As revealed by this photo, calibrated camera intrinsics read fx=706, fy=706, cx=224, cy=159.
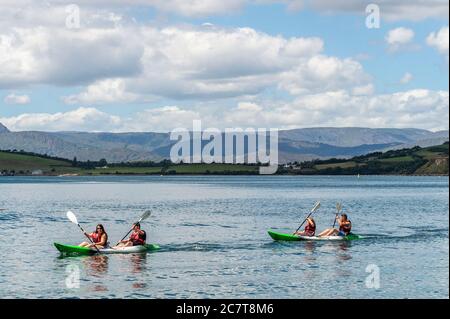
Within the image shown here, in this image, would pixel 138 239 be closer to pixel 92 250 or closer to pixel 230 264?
pixel 92 250

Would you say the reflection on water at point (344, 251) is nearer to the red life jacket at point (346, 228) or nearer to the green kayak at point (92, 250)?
the red life jacket at point (346, 228)

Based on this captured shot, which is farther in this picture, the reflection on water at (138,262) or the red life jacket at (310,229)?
the red life jacket at (310,229)

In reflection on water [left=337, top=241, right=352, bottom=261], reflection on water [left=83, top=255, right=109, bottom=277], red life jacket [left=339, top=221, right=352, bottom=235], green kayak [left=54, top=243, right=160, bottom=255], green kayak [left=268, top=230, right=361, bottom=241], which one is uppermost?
red life jacket [left=339, top=221, right=352, bottom=235]

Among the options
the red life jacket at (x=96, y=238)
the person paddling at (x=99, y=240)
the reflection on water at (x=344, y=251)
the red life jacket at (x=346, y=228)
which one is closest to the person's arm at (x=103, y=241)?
the person paddling at (x=99, y=240)

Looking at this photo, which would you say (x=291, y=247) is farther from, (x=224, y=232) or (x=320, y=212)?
(x=320, y=212)

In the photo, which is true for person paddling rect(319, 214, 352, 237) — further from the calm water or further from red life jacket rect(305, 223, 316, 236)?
the calm water

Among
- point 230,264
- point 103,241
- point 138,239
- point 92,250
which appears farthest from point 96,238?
point 230,264

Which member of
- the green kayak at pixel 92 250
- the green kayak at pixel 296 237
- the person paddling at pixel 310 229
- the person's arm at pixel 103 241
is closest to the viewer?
the green kayak at pixel 92 250

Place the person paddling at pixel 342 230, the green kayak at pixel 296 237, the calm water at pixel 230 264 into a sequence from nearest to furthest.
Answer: the calm water at pixel 230 264 < the green kayak at pixel 296 237 < the person paddling at pixel 342 230

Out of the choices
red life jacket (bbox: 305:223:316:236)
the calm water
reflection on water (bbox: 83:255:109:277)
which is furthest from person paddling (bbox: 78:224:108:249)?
red life jacket (bbox: 305:223:316:236)

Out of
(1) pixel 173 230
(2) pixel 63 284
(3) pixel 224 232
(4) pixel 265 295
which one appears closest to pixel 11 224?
(1) pixel 173 230

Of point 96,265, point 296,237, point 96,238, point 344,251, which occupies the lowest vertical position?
point 96,265

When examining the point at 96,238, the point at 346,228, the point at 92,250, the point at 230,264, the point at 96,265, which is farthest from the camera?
the point at 346,228

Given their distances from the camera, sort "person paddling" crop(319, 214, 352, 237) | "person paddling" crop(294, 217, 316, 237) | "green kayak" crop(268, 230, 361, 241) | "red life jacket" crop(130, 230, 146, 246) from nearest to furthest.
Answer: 1. "red life jacket" crop(130, 230, 146, 246)
2. "green kayak" crop(268, 230, 361, 241)
3. "person paddling" crop(294, 217, 316, 237)
4. "person paddling" crop(319, 214, 352, 237)
